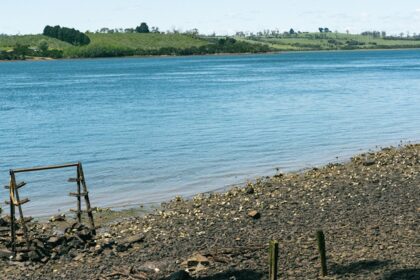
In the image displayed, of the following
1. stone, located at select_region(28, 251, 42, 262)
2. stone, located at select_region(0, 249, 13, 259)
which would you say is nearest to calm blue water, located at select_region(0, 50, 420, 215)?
stone, located at select_region(0, 249, 13, 259)

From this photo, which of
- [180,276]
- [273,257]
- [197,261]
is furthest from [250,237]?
[273,257]

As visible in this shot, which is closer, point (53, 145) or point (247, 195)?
point (247, 195)

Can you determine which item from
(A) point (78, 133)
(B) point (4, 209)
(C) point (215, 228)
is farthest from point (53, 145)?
(C) point (215, 228)

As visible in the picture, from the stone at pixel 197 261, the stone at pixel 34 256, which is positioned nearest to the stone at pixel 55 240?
the stone at pixel 34 256

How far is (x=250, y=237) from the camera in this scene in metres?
19.3

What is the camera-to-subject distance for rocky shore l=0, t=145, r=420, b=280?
649 inches

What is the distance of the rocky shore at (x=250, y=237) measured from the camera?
16.5m

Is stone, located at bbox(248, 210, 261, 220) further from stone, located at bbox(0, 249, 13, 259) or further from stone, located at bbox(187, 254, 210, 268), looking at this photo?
stone, located at bbox(0, 249, 13, 259)

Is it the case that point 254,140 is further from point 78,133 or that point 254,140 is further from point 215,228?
point 215,228

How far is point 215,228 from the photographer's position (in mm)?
20375

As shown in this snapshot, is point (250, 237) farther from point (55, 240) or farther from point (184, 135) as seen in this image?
point (184, 135)

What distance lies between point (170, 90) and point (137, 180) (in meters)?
63.4

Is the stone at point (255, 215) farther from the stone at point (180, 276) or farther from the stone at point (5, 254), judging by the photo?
the stone at point (5, 254)

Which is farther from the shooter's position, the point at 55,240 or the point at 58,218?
the point at 58,218
